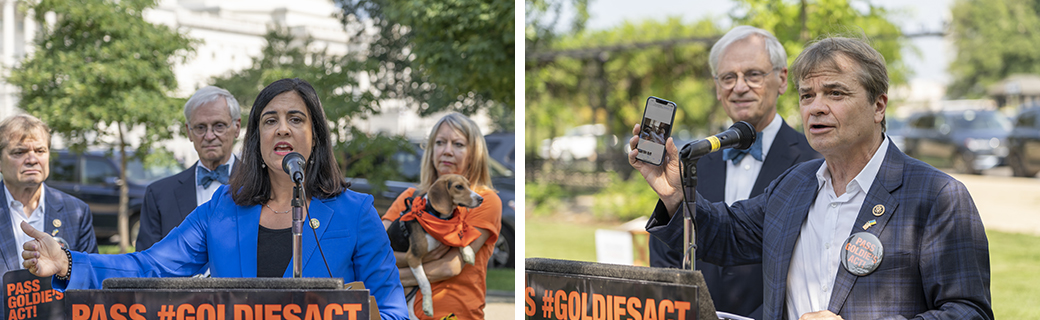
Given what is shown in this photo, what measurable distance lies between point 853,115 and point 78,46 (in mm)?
9041

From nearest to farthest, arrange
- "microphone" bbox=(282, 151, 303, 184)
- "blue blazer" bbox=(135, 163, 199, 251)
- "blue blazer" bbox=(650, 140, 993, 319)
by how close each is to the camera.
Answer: "blue blazer" bbox=(650, 140, 993, 319) → "microphone" bbox=(282, 151, 303, 184) → "blue blazer" bbox=(135, 163, 199, 251)

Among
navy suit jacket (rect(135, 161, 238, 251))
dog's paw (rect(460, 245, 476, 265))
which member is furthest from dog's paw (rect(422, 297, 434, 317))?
navy suit jacket (rect(135, 161, 238, 251))

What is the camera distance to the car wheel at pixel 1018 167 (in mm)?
17281

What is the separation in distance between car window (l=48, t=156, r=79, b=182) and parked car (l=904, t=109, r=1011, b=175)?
60.5 ft

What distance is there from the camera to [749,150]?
3359 millimetres

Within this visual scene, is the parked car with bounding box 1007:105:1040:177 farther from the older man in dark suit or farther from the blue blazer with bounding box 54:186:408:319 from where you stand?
the older man in dark suit

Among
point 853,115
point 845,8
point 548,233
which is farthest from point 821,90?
point 548,233

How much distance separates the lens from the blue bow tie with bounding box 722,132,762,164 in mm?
3336

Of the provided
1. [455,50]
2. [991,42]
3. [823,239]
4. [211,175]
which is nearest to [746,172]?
[823,239]

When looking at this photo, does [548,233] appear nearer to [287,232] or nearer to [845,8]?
[845,8]

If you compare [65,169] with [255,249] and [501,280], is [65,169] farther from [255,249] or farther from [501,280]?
[255,249]

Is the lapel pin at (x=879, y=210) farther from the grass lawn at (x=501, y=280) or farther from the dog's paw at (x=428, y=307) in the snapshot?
the grass lawn at (x=501, y=280)

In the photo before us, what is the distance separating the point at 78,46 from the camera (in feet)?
29.1

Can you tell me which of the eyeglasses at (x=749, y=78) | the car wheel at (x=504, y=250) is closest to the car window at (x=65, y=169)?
the car wheel at (x=504, y=250)
